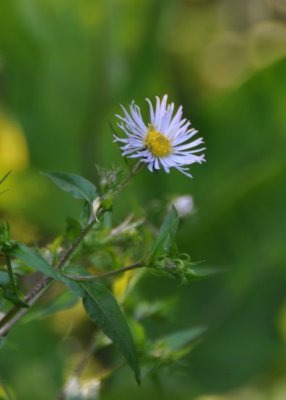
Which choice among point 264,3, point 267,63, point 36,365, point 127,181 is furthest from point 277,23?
point 127,181

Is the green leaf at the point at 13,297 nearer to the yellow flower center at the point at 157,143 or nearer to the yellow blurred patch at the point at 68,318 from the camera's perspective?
the yellow flower center at the point at 157,143

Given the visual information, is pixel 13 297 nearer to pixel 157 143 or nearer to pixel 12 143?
pixel 157 143

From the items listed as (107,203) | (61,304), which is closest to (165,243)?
(107,203)

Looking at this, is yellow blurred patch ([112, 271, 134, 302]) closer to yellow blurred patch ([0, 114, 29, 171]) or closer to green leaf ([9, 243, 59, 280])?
green leaf ([9, 243, 59, 280])

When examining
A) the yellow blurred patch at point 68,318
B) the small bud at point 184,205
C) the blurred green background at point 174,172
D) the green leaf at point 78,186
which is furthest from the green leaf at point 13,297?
the yellow blurred patch at point 68,318

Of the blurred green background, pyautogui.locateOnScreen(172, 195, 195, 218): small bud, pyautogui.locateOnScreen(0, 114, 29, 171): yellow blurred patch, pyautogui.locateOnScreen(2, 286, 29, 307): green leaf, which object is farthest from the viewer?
pyautogui.locateOnScreen(0, 114, 29, 171): yellow blurred patch

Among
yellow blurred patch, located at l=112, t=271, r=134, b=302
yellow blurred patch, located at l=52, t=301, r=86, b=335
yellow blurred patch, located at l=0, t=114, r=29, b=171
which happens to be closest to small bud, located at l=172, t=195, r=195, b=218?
yellow blurred patch, located at l=112, t=271, r=134, b=302

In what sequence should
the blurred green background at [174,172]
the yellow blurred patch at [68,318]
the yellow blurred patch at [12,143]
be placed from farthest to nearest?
the yellow blurred patch at [12,143]
the yellow blurred patch at [68,318]
the blurred green background at [174,172]
